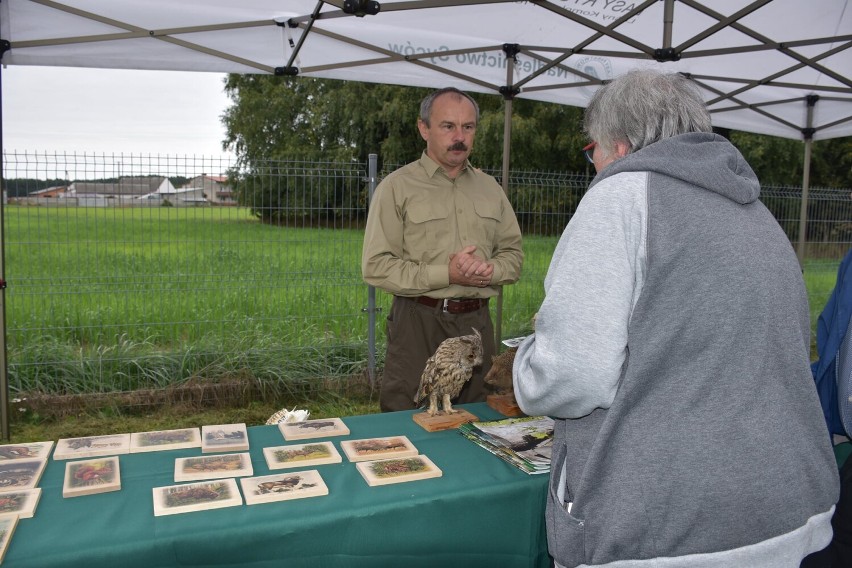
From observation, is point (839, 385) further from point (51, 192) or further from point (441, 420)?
point (51, 192)

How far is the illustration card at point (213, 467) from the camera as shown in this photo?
5.79 feet

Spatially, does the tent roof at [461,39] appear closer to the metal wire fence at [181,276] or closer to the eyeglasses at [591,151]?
the metal wire fence at [181,276]

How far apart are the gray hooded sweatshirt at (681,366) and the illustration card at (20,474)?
133 cm

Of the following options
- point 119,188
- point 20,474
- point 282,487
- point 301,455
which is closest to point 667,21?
point 301,455

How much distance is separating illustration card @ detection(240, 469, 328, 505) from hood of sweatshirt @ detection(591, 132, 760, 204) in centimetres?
101

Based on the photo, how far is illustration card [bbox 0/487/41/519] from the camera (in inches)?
60.2

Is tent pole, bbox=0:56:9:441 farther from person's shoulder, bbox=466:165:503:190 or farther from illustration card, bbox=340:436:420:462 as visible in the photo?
illustration card, bbox=340:436:420:462

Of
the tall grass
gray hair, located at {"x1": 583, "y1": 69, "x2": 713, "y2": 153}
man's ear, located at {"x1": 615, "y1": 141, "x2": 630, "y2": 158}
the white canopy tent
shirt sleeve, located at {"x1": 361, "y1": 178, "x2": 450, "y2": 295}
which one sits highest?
the white canopy tent

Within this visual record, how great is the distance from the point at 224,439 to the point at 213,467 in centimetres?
23

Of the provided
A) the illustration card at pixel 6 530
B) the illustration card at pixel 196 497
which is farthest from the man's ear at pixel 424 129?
the illustration card at pixel 6 530

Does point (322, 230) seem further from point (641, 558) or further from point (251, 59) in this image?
point (641, 558)

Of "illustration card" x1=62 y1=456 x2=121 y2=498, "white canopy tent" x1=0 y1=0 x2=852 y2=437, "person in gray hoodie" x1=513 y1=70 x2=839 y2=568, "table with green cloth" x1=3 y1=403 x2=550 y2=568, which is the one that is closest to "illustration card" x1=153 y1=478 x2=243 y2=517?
"table with green cloth" x1=3 y1=403 x2=550 y2=568

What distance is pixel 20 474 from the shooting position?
1754mm

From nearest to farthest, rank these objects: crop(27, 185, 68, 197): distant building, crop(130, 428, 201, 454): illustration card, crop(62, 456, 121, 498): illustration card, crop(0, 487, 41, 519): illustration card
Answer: crop(0, 487, 41, 519): illustration card → crop(62, 456, 121, 498): illustration card → crop(130, 428, 201, 454): illustration card → crop(27, 185, 68, 197): distant building
